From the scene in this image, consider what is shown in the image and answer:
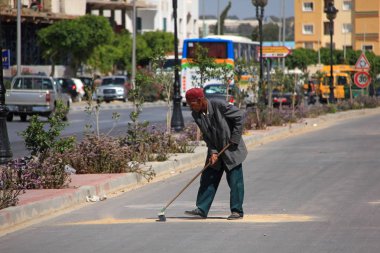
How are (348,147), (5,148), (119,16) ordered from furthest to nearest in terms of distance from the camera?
(119,16) < (348,147) < (5,148)

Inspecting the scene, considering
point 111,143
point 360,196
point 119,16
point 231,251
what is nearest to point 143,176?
point 111,143

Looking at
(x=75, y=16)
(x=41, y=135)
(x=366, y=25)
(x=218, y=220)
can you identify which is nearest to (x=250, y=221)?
(x=218, y=220)

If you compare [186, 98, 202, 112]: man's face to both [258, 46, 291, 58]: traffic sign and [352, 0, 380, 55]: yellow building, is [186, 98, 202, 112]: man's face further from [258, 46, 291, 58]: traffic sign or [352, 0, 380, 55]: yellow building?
[352, 0, 380, 55]: yellow building

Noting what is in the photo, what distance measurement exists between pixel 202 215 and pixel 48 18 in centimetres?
6469

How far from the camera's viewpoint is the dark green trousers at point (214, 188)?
1305 cm

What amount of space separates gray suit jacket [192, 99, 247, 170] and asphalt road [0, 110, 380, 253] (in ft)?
2.55

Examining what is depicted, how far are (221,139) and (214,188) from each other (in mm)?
688

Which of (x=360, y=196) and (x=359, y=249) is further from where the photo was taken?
(x=360, y=196)

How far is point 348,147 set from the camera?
26547mm

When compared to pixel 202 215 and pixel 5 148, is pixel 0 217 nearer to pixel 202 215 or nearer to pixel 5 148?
pixel 202 215

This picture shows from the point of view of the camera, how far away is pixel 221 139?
1304 centimetres

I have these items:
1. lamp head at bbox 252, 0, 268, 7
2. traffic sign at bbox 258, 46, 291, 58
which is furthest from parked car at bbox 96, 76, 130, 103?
lamp head at bbox 252, 0, 268, 7

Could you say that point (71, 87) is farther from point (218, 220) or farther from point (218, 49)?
point (218, 220)

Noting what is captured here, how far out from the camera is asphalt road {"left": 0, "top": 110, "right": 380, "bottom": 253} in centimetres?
1077
